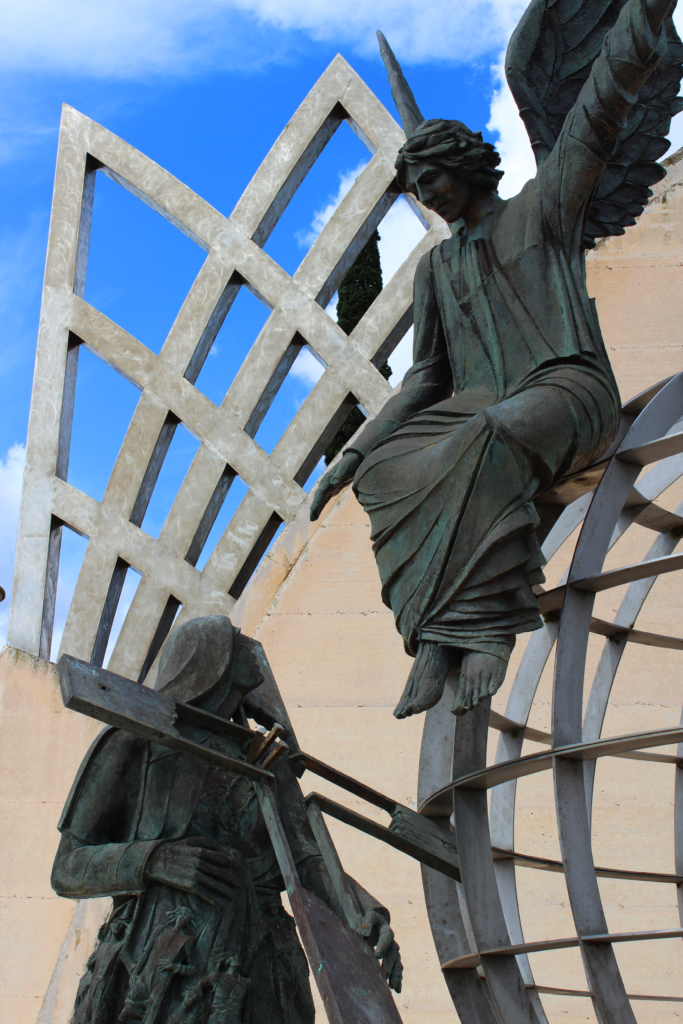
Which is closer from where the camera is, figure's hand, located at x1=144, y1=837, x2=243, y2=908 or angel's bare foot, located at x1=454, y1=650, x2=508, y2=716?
figure's hand, located at x1=144, y1=837, x2=243, y2=908

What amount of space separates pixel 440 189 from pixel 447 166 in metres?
0.09

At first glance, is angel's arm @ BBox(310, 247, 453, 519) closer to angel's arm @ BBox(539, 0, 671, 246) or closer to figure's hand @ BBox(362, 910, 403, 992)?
angel's arm @ BBox(539, 0, 671, 246)

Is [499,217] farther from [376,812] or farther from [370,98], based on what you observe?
[370,98]

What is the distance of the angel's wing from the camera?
14.8ft

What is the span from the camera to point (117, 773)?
12.5 ft

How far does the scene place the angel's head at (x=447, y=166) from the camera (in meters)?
4.31

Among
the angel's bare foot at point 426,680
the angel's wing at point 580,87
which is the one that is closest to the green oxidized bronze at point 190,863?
the angel's bare foot at point 426,680

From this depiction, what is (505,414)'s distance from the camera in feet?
12.9

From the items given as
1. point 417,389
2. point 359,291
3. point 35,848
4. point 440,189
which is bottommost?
point 35,848

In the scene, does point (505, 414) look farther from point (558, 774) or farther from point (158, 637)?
point (158, 637)

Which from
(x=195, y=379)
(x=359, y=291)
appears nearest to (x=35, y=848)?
(x=195, y=379)

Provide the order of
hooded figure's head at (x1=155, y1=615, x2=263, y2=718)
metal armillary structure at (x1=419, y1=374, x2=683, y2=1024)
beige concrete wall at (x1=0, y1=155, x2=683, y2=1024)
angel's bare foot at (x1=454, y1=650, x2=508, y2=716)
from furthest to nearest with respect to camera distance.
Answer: beige concrete wall at (x1=0, y1=155, x2=683, y2=1024) → hooded figure's head at (x1=155, y1=615, x2=263, y2=718) → angel's bare foot at (x1=454, y1=650, x2=508, y2=716) → metal armillary structure at (x1=419, y1=374, x2=683, y2=1024)

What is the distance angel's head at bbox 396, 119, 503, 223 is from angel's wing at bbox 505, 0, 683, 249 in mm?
265

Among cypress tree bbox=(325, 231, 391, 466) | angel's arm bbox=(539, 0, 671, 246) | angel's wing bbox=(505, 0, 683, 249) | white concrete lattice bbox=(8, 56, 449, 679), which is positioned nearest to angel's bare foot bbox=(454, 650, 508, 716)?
angel's arm bbox=(539, 0, 671, 246)
